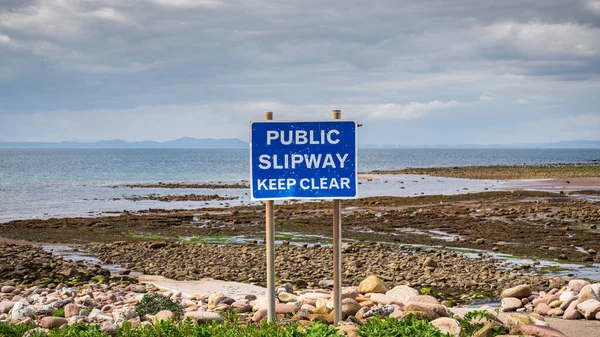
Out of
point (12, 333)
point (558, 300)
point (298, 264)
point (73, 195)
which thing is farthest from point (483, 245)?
point (73, 195)

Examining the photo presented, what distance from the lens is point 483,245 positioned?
21.4m

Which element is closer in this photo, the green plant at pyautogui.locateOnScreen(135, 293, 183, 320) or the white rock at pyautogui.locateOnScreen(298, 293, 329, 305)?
the green plant at pyautogui.locateOnScreen(135, 293, 183, 320)

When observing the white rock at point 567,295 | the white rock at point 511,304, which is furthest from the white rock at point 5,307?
the white rock at point 567,295

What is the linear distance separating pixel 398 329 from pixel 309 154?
2.42m

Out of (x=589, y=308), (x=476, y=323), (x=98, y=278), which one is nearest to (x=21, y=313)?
(x=98, y=278)

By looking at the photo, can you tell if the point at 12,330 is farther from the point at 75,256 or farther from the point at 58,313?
the point at 75,256

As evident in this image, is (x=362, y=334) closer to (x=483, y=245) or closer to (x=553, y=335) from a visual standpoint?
(x=553, y=335)

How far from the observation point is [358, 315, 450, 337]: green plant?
6743 mm

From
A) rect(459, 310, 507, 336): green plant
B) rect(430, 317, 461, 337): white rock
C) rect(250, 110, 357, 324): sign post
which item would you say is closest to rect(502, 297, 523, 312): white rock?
rect(459, 310, 507, 336): green plant

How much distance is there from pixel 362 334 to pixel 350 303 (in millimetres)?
2033

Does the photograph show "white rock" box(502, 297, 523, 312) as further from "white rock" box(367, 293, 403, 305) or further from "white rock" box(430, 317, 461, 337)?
"white rock" box(430, 317, 461, 337)

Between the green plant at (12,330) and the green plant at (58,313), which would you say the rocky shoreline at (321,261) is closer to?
the green plant at (58,313)

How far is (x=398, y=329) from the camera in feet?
22.5

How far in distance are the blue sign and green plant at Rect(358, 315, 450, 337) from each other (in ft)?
5.54
